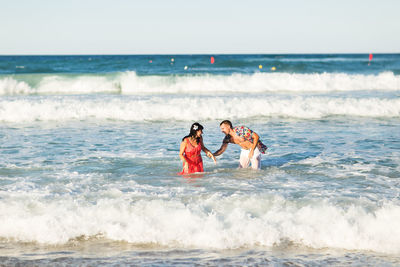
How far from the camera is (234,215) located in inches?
248

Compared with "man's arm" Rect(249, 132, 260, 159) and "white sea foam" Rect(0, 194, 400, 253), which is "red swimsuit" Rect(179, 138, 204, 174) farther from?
"white sea foam" Rect(0, 194, 400, 253)

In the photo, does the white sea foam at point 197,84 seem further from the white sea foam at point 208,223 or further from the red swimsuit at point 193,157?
the white sea foam at point 208,223

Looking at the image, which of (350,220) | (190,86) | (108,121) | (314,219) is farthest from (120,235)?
(190,86)

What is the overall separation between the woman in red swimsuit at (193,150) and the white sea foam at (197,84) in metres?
19.0

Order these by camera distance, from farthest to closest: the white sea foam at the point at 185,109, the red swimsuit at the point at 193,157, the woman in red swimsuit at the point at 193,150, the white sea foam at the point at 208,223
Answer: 1. the white sea foam at the point at 185,109
2. the red swimsuit at the point at 193,157
3. the woman in red swimsuit at the point at 193,150
4. the white sea foam at the point at 208,223

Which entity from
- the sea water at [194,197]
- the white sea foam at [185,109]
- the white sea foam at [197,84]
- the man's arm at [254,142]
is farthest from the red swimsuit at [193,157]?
the white sea foam at [197,84]

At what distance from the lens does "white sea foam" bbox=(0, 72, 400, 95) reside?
92.2 ft

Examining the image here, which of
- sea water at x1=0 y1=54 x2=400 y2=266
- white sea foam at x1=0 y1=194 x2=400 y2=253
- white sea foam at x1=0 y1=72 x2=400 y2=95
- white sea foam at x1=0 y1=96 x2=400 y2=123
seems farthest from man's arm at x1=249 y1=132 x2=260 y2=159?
white sea foam at x1=0 y1=72 x2=400 y2=95

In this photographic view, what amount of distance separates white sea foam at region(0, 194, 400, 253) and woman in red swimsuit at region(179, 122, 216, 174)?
1.79 m

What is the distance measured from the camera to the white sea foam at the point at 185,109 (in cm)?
1700

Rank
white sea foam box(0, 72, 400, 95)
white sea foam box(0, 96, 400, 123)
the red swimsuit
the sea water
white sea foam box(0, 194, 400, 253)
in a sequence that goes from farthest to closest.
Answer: white sea foam box(0, 72, 400, 95) → white sea foam box(0, 96, 400, 123) → the red swimsuit → white sea foam box(0, 194, 400, 253) → the sea water

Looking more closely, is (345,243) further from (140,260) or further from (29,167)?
(29,167)

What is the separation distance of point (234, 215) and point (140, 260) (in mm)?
1550

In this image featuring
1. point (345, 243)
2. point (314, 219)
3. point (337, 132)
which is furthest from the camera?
point (337, 132)
